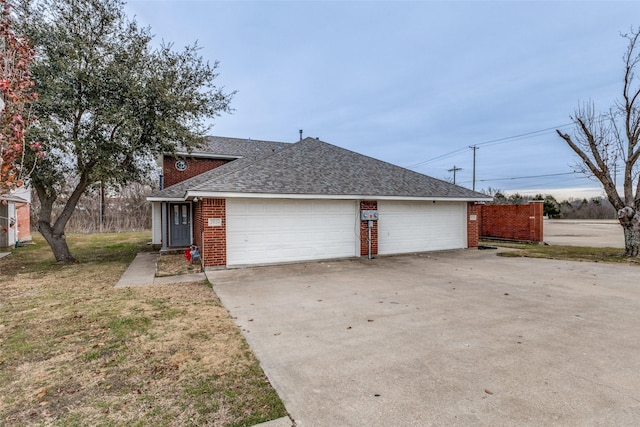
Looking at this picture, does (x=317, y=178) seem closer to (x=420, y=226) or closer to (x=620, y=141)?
(x=420, y=226)

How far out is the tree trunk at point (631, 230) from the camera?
1122 centimetres

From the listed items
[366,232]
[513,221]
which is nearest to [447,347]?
[366,232]

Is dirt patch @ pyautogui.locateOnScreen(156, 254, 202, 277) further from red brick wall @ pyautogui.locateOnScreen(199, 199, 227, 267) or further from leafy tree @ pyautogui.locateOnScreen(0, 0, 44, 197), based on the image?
leafy tree @ pyautogui.locateOnScreen(0, 0, 44, 197)

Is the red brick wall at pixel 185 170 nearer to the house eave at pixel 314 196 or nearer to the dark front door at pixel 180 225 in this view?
the dark front door at pixel 180 225

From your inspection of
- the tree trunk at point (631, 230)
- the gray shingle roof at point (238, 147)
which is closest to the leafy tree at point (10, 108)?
the gray shingle roof at point (238, 147)

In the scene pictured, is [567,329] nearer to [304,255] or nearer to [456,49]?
[304,255]

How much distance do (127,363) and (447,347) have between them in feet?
12.3

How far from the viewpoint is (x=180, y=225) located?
14.6m

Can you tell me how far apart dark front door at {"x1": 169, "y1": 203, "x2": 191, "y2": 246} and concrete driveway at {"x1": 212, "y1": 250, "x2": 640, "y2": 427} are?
25.2 ft

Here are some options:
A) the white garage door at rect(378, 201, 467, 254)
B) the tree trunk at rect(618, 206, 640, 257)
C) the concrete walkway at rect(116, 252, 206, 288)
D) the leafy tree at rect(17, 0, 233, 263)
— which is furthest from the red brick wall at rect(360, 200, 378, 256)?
the tree trunk at rect(618, 206, 640, 257)

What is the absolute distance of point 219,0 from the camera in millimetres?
9914

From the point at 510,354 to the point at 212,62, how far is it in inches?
482

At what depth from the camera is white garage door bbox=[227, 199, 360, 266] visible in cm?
966

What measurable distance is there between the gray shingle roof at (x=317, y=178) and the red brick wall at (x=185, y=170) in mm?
3830
